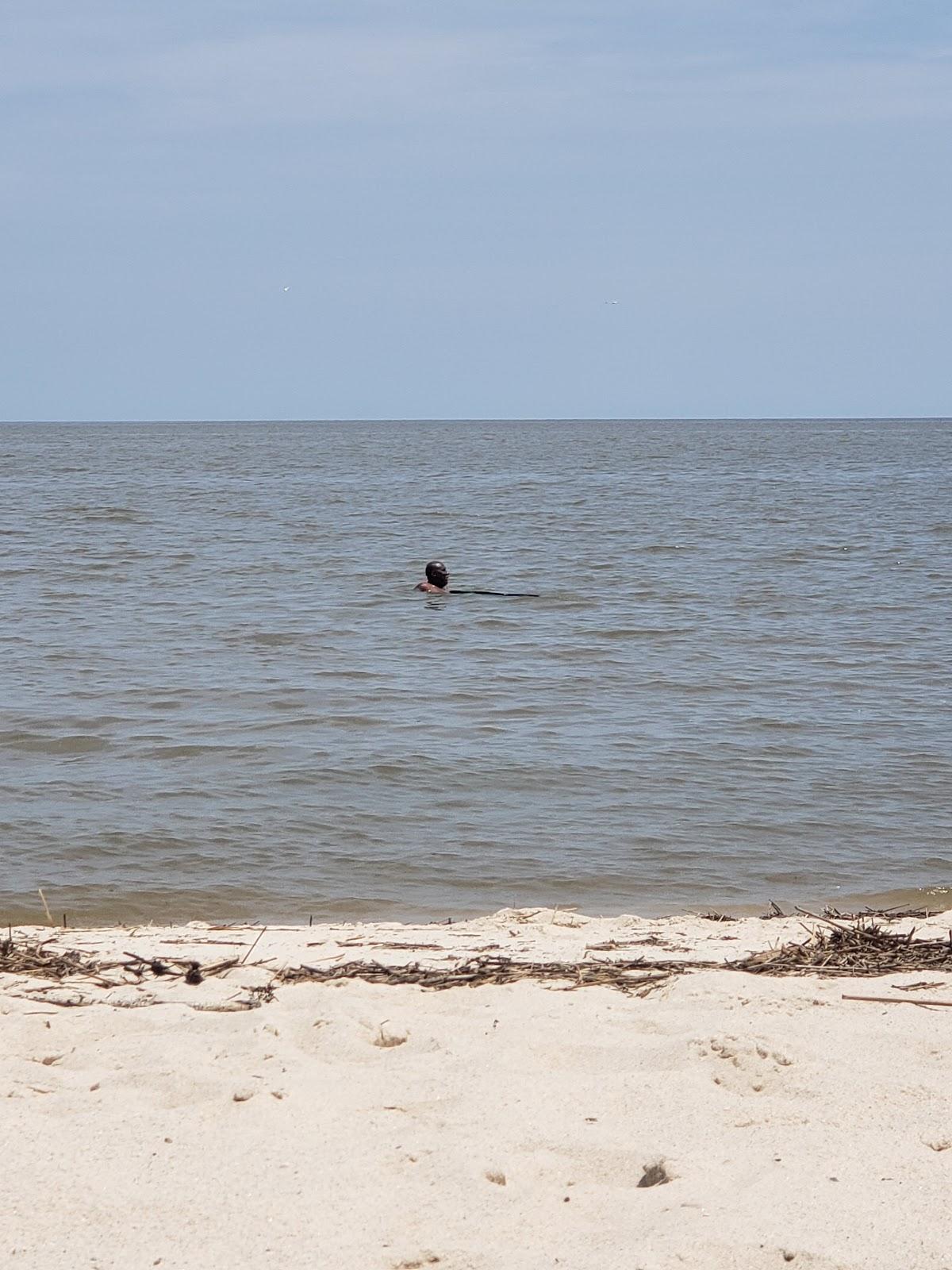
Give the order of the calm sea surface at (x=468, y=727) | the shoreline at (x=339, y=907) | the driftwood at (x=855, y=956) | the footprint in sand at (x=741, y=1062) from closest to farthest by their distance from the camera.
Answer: the footprint in sand at (x=741, y=1062)
the driftwood at (x=855, y=956)
the shoreline at (x=339, y=907)
the calm sea surface at (x=468, y=727)

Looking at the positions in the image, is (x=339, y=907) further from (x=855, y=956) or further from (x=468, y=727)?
(x=468, y=727)

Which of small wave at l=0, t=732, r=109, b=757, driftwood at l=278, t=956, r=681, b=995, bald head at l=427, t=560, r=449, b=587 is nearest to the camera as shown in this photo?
driftwood at l=278, t=956, r=681, b=995

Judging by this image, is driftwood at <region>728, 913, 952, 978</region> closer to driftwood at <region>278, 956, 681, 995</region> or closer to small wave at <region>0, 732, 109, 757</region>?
driftwood at <region>278, 956, 681, 995</region>

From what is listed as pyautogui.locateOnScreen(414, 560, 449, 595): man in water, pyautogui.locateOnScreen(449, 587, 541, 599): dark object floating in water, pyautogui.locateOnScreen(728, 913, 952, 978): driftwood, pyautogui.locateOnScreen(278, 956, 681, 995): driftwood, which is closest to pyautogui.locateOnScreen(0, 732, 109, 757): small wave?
pyautogui.locateOnScreen(278, 956, 681, 995): driftwood

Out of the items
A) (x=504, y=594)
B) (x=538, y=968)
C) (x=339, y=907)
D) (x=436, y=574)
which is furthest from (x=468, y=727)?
(x=504, y=594)

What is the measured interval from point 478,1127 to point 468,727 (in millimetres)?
5951

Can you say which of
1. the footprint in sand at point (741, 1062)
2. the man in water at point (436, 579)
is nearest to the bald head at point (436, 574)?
the man in water at point (436, 579)

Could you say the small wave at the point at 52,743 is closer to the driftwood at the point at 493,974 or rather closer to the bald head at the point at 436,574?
the driftwood at the point at 493,974

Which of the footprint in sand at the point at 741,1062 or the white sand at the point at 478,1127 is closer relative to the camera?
the white sand at the point at 478,1127

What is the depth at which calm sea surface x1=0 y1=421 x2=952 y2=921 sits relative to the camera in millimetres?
6590

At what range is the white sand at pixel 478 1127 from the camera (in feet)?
9.06

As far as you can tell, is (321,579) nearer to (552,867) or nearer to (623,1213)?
(552,867)

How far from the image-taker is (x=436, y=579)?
1577 centimetres

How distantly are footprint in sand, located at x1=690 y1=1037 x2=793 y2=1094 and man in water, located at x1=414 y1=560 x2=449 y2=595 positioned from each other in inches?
474
